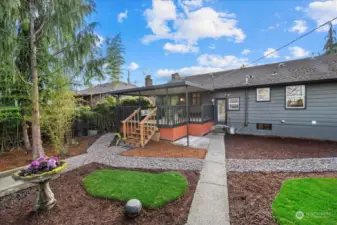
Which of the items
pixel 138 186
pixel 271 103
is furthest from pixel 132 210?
pixel 271 103

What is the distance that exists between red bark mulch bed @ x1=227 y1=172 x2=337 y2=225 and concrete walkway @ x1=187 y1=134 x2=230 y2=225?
12 centimetres

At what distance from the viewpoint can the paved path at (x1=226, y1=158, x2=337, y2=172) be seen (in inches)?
154

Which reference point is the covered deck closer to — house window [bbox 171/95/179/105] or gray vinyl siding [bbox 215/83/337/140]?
gray vinyl siding [bbox 215/83/337/140]

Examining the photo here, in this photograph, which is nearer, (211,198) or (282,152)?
(211,198)

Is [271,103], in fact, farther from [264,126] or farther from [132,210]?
[132,210]

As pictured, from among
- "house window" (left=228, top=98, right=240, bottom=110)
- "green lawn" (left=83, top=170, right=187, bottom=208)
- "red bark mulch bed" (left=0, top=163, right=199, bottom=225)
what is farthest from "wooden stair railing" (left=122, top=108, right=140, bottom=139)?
"house window" (left=228, top=98, right=240, bottom=110)

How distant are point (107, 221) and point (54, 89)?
15.2 ft

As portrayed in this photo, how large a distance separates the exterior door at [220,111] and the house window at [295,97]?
3169mm

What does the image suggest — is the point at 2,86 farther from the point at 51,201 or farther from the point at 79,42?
the point at 51,201

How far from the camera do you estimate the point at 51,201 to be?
8.23 feet

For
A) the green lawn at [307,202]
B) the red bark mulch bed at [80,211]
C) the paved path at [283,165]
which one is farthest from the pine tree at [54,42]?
the green lawn at [307,202]

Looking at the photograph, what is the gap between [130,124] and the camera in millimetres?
7652

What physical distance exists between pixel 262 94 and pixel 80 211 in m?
9.32

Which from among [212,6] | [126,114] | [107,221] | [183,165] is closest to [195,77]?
[212,6]
